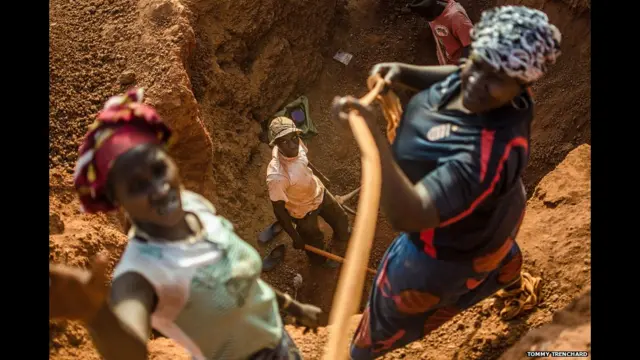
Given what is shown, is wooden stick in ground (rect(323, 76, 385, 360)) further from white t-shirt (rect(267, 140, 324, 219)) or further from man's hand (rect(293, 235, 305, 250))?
man's hand (rect(293, 235, 305, 250))

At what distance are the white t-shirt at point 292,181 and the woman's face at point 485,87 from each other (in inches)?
74.4

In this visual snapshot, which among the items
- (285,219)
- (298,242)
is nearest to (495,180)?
(285,219)

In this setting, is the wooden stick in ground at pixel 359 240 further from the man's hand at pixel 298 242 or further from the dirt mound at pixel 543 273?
the man's hand at pixel 298 242

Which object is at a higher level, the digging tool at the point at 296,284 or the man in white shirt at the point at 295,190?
the man in white shirt at the point at 295,190

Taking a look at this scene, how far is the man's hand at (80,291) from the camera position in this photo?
1.59 metres

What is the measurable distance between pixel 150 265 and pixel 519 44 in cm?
134

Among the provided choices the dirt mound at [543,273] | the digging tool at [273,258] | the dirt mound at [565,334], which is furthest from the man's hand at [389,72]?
the digging tool at [273,258]

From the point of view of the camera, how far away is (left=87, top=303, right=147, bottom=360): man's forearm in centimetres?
159

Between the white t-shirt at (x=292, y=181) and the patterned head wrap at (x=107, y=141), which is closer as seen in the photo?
the patterned head wrap at (x=107, y=141)

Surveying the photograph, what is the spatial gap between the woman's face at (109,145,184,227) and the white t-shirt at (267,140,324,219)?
201cm

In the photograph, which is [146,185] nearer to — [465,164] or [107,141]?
[107,141]

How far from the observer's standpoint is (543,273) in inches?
116

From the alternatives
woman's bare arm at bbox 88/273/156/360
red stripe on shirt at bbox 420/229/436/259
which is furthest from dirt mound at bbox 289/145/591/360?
woman's bare arm at bbox 88/273/156/360

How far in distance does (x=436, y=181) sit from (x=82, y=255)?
1.70 m
